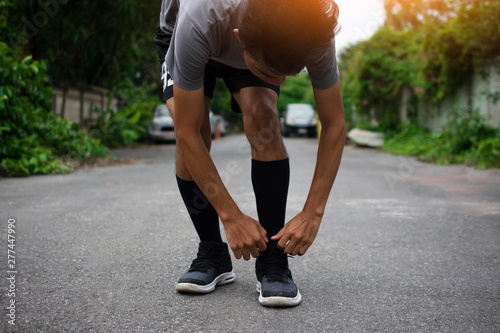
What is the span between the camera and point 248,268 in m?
2.22

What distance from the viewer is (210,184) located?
63.0 inches

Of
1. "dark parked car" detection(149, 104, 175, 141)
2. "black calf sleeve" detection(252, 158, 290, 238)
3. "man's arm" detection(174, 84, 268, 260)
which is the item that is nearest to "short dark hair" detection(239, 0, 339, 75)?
"man's arm" detection(174, 84, 268, 260)

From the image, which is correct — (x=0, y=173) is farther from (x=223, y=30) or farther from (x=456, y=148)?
(x=456, y=148)

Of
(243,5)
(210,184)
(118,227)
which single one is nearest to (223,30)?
(243,5)

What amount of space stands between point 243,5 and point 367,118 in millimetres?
15547

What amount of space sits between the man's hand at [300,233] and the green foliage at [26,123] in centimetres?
485

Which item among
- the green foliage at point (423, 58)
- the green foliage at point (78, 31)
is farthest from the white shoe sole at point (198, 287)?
the green foliage at point (423, 58)

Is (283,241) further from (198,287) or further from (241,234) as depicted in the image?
(198,287)

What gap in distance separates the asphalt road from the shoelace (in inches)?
4.4

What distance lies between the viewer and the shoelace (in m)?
1.92

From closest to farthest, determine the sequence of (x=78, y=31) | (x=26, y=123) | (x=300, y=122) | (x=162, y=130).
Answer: (x=26, y=123)
(x=78, y=31)
(x=162, y=130)
(x=300, y=122)

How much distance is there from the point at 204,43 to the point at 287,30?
13.0 inches

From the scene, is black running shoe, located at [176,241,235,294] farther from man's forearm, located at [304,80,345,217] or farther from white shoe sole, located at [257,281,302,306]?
man's forearm, located at [304,80,345,217]

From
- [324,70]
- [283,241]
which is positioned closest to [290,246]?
[283,241]
